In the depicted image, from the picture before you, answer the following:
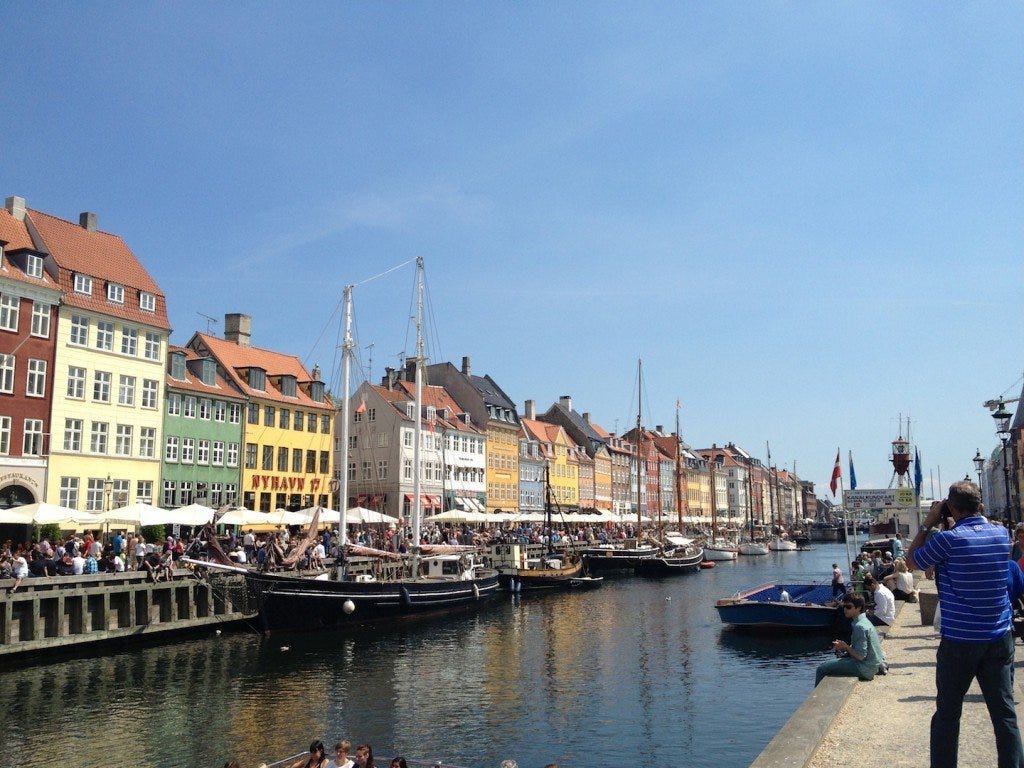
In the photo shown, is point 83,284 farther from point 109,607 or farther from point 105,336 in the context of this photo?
point 109,607

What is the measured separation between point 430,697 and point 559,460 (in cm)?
8263

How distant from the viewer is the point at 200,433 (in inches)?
2188

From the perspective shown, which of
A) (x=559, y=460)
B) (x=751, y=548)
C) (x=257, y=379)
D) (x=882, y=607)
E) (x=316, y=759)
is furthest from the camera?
Answer: (x=559, y=460)

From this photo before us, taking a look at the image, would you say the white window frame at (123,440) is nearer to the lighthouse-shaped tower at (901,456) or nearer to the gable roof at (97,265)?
the gable roof at (97,265)

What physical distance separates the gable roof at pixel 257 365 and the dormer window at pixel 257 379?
0.25 metres

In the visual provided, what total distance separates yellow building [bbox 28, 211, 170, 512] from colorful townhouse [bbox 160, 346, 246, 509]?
180 centimetres

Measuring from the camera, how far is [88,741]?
58.7 ft

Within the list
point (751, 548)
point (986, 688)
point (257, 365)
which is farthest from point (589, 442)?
point (986, 688)

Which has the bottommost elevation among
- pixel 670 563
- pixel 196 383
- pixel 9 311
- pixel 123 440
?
pixel 670 563

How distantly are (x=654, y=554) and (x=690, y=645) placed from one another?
129 feet

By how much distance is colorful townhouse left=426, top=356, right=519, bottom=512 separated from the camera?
294ft

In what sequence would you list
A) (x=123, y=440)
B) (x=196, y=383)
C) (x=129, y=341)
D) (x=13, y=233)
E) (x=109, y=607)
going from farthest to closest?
(x=196, y=383), (x=129, y=341), (x=123, y=440), (x=13, y=233), (x=109, y=607)

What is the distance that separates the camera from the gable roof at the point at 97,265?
46.9 metres

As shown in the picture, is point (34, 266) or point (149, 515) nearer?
point (149, 515)
